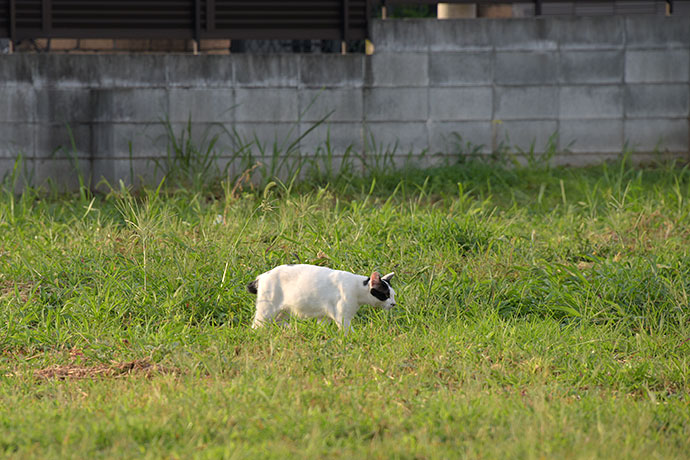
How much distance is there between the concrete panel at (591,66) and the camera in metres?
7.88

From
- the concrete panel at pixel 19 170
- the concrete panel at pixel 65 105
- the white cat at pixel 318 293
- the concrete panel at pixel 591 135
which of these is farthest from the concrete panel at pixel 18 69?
the concrete panel at pixel 591 135

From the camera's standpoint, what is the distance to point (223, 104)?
755 cm

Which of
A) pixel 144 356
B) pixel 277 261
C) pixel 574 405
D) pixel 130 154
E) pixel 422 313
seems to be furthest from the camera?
pixel 130 154

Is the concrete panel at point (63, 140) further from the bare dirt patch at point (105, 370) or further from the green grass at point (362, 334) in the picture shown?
the bare dirt patch at point (105, 370)

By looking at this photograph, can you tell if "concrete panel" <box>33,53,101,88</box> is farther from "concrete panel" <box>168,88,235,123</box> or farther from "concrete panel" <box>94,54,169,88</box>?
"concrete panel" <box>168,88,235,123</box>

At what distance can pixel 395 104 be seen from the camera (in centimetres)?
774

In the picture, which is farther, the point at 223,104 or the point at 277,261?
the point at 223,104

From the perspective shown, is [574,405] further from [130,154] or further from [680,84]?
[680,84]

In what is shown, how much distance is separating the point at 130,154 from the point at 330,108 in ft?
6.19

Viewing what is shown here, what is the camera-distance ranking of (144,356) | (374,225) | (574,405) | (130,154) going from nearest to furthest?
1. (574,405)
2. (144,356)
3. (374,225)
4. (130,154)

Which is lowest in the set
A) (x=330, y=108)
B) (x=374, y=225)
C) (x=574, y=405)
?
(x=574, y=405)

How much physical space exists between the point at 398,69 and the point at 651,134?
2586mm

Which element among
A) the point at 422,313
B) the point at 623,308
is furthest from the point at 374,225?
the point at 623,308

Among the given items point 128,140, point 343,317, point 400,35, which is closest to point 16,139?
point 128,140
